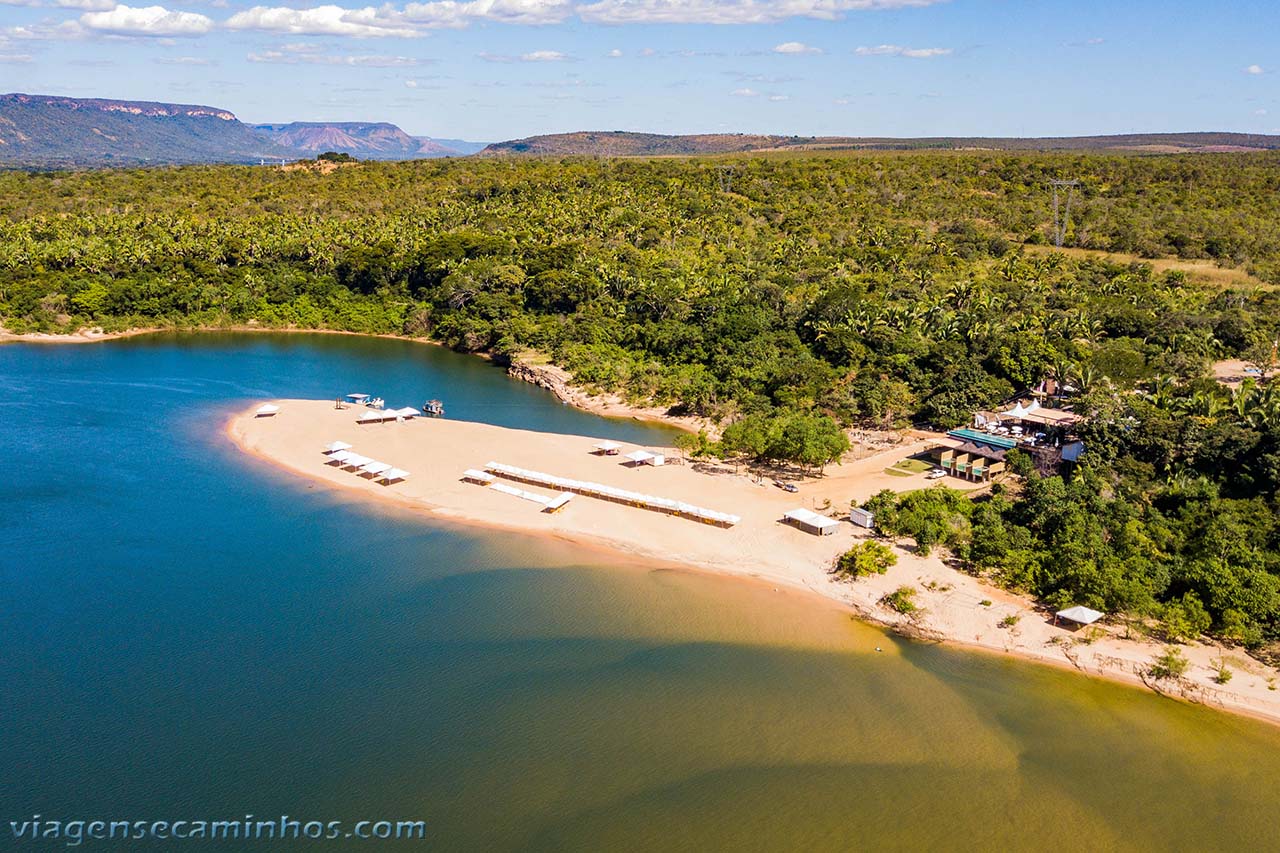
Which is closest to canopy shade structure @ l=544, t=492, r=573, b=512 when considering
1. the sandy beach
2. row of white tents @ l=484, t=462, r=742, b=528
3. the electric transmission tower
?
the sandy beach

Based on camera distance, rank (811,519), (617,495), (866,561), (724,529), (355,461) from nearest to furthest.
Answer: (866,561) → (811,519) → (724,529) → (617,495) → (355,461)

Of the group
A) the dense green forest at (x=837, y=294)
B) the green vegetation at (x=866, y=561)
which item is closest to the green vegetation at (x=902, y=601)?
the green vegetation at (x=866, y=561)

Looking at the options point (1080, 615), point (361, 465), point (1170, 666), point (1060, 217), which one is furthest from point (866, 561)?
point (1060, 217)

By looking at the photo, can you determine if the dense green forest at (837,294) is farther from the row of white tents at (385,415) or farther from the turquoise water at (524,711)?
the row of white tents at (385,415)

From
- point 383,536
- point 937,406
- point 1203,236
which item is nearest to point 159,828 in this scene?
point 383,536

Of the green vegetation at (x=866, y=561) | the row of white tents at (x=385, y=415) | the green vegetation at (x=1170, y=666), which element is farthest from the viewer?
the row of white tents at (x=385, y=415)

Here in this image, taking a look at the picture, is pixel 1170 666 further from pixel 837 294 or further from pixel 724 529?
pixel 837 294
